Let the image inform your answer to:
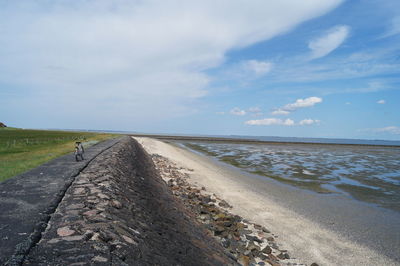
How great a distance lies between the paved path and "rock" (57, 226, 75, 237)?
29cm

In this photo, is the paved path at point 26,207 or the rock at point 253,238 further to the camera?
the rock at point 253,238

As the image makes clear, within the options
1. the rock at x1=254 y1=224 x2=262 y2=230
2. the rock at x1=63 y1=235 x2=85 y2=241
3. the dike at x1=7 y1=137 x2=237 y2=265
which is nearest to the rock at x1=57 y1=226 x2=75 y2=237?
the dike at x1=7 y1=137 x2=237 y2=265

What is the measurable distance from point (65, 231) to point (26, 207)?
1.97 metres

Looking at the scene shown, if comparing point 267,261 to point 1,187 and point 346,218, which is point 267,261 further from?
point 1,187

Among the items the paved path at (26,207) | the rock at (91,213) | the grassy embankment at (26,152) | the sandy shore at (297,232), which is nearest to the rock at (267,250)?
the sandy shore at (297,232)

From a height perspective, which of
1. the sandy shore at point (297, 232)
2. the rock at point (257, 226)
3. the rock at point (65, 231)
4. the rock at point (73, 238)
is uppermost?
the rock at point (65, 231)

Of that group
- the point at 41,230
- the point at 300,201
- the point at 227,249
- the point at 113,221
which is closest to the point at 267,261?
the point at 227,249

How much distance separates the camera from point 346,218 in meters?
10.5

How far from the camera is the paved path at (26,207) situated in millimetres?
3570

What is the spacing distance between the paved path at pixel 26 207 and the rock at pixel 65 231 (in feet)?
0.95

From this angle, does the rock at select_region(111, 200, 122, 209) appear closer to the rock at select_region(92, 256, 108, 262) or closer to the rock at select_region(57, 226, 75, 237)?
the rock at select_region(57, 226, 75, 237)

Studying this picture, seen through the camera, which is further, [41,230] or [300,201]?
[300,201]

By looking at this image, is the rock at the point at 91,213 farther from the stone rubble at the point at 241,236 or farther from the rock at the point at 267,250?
the rock at the point at 267,250

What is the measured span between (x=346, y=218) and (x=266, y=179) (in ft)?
28.0
